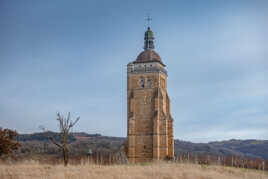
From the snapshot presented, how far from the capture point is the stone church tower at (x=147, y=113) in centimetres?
3934

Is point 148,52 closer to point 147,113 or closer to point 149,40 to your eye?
point 149,40

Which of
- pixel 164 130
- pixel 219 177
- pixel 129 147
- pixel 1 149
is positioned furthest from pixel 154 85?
pixel 219 177

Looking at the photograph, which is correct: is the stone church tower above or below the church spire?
below

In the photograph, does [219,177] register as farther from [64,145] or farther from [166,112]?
[166,112]

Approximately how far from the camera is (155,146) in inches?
1528

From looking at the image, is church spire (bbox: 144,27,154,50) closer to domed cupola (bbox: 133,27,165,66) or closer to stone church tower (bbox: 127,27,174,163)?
domed cupola (bbox: 133,27,165,66)

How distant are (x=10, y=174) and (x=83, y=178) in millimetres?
3801

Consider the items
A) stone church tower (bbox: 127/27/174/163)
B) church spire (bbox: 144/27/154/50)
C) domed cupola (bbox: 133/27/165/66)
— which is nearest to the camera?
stone church tower (bbox: 127/27/174/163)

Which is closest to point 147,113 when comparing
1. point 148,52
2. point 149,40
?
point 148,52

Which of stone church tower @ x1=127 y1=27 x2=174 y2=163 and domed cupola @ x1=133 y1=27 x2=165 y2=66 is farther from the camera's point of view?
domed cupola @ x1=133 y1=27 x2=165 y2=66

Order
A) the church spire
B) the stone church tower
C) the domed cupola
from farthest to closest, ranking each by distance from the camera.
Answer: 1. the church spire
2. the domed cupola
3. the stone church tower

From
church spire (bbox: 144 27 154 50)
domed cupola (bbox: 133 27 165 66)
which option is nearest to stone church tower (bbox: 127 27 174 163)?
domed cupola (bbox: 133 27 165 66)

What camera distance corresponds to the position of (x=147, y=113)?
132 ft

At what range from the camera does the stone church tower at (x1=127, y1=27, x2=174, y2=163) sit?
39.3 metres
